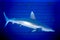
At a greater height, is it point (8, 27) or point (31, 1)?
point (31, 1)

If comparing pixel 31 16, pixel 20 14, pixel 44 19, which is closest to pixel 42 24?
pixel 44 19

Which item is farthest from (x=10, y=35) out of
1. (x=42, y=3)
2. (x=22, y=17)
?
(x=42, y=3)

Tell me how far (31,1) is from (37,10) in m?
0.25

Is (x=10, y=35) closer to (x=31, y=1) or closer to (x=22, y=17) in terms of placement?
(x=22, y=17)

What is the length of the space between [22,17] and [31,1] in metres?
0.41

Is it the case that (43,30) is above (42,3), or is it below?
below

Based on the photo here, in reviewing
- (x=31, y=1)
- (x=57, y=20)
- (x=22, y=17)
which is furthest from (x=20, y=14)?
(x=57, y=20)

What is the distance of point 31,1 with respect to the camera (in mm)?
2936

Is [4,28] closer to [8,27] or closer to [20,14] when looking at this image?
[8,27]

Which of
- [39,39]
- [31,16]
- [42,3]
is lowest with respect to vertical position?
[39,39]

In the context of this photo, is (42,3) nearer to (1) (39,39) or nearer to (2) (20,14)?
(2) (20,14)

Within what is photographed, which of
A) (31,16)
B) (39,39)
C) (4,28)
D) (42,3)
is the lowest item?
(39,39)

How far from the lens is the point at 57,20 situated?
291cm

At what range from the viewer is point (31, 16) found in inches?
114
